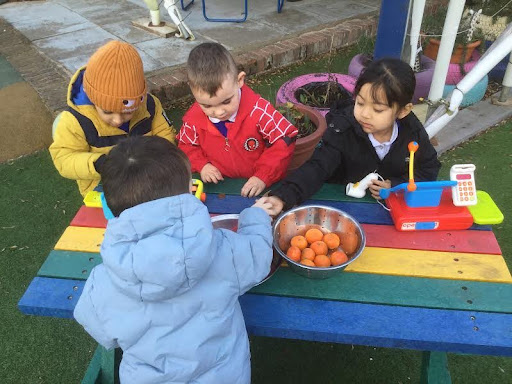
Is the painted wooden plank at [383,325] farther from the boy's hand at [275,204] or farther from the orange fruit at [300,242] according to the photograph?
the boy's hand at [275,204]

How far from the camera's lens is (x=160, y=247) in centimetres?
109

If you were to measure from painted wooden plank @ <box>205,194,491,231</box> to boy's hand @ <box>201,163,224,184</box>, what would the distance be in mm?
100

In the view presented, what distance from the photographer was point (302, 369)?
224 cm

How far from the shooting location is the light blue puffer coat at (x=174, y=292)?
111 cm

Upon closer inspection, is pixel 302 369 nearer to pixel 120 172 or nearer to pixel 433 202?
pixel 433 202

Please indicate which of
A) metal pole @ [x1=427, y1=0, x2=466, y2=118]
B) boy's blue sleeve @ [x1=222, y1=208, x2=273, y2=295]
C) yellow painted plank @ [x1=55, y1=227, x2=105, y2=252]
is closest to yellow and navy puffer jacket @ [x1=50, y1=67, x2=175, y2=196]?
yellow painted plank @ [x1=55, y1=227, x2=105, y2=252]

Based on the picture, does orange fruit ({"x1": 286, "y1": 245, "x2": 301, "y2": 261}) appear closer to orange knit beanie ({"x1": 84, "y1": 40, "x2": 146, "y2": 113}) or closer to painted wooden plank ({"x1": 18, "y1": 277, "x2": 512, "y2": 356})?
painted wooden plank ({"x1": 18, "y1": 277, "x2": 512, "y2": 356})

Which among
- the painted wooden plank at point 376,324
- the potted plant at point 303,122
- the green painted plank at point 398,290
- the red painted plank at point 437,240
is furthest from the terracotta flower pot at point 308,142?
the painted wooden plank at point 376,324

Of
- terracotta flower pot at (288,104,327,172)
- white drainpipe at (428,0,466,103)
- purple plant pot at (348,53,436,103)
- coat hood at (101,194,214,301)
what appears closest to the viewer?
coat hood at (101,194,214,301)

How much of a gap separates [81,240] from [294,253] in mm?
853

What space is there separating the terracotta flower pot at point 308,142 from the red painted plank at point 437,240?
3.88ft

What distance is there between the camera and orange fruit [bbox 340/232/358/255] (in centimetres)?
163

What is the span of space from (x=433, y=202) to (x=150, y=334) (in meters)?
1.15

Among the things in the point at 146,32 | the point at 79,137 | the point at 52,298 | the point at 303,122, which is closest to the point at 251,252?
the point at 52,298
